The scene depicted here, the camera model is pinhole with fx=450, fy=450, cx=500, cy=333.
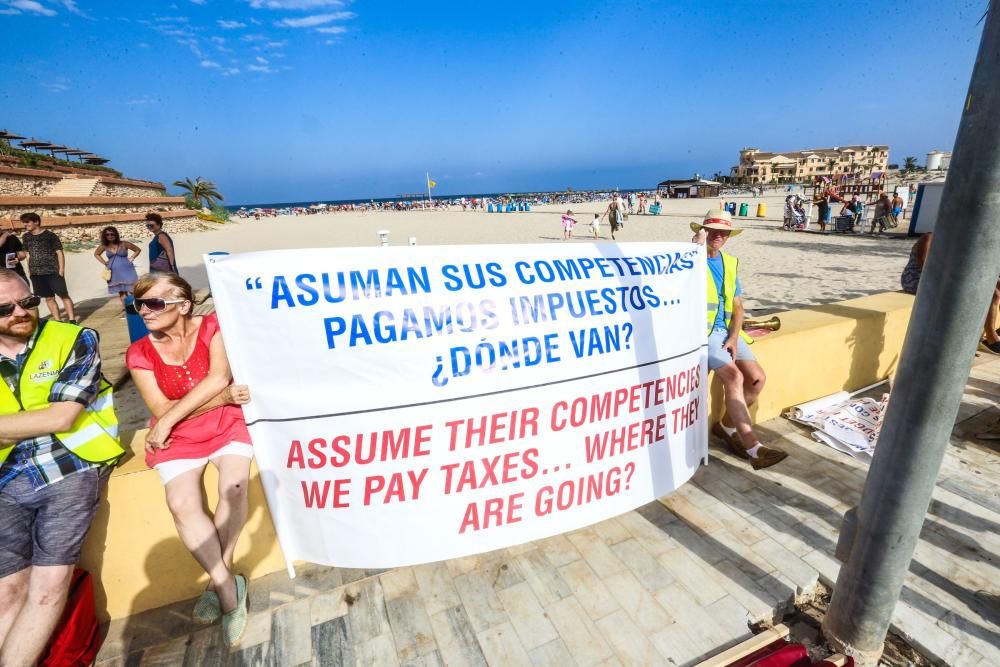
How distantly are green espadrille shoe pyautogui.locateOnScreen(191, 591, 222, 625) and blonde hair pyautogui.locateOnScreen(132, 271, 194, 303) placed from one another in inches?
60.5

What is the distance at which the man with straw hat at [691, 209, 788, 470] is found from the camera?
11.2 ft

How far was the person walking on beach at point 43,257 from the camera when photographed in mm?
6414

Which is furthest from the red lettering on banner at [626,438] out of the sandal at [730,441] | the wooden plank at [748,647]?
the sandal at [730,441]

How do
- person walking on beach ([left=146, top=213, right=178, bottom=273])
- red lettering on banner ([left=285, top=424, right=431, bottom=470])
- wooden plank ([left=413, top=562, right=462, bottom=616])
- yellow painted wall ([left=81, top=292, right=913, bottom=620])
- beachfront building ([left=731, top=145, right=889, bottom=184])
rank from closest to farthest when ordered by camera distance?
red lettering on banner ([left=285, top=424, right=431, bottom=470]) → yellow painted wall ([left=81, top=292, right=913, bottom=620]) → wooden plank ([left=413, top=562, right=462, bottom=616]) → person walking on beach ([left=146, top=213, right=178, bottom=273]) → beachfront building ([left=731, top=145, right=889, bottom=184])

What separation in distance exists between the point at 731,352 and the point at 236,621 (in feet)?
11.8

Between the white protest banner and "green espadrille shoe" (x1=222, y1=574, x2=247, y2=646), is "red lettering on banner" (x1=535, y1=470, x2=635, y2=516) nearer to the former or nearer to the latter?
the white protest banner

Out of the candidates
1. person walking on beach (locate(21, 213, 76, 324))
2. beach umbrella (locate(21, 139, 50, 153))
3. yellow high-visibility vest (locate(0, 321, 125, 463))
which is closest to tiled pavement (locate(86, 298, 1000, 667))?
yellow high-visibility vest (locate(0, 321, 125, 463))

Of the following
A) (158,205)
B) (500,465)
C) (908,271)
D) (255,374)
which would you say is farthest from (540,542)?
(158,205)

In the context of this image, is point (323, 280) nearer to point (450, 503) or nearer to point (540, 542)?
point (450, 503)

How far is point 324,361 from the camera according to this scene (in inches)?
84.0

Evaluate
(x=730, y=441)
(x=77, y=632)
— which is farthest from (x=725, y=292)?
(x=77, y=632)

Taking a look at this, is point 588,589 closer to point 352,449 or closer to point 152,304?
point 352,449

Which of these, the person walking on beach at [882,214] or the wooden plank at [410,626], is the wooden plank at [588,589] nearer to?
the wooden plank at [410,626]

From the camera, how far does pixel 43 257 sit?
21.4 ft
